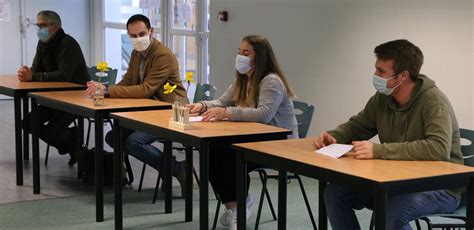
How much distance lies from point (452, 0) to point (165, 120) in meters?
2.25

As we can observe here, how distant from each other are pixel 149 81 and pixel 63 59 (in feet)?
4.27

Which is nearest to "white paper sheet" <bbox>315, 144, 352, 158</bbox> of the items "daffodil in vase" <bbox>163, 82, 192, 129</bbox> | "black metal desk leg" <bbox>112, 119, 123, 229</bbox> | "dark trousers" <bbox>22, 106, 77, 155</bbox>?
"daffodil in vase" <bbox>163, 82, 192, 129</bbox>

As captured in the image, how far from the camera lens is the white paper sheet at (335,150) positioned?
334cm

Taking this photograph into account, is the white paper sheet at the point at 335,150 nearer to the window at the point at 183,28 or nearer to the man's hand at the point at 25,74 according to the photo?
the man's hand at the point at 25,74

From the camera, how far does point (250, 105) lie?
455cm

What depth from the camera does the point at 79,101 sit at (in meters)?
5.14

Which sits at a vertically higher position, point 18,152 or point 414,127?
point 414,127

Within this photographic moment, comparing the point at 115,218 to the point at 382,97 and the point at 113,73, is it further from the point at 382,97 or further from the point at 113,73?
the point at 113,73

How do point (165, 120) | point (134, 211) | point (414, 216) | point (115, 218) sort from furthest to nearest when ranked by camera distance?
1. point (134, 211)
2. point (115, 218)
3. point (165, 120)
4. point (414, 216)

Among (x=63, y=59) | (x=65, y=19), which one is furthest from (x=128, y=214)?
(x=65, y=19)

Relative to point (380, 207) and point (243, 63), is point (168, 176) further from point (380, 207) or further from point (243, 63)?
point (380, 207)

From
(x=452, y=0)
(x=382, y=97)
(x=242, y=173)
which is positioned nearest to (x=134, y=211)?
(x=242, y=173)

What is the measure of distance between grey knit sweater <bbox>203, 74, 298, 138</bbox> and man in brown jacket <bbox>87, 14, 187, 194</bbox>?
1014mm

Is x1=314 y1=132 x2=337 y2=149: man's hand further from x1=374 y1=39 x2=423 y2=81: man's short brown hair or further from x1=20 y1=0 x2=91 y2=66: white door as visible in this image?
x1=20 y1=0 x2=91 y2=66: white door
